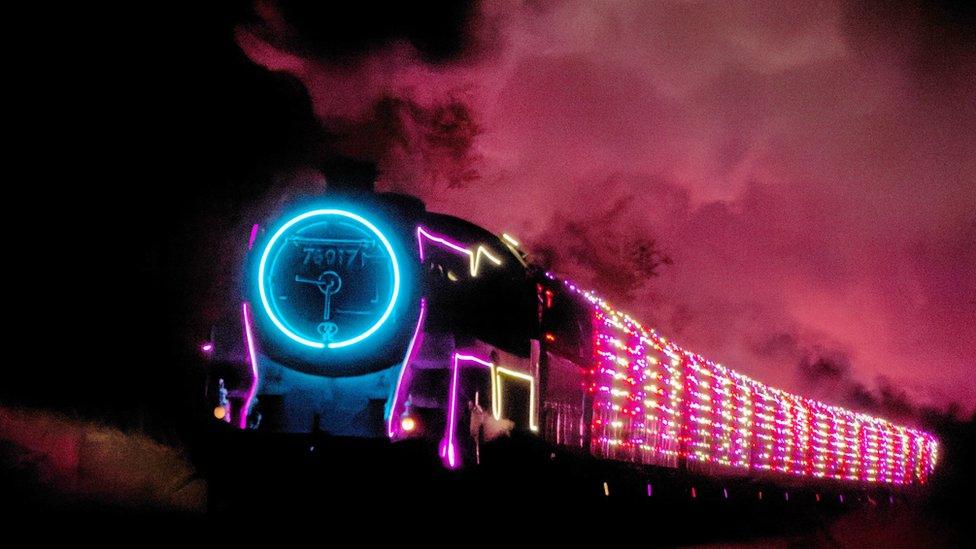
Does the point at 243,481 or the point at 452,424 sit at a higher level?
the point at 452,424

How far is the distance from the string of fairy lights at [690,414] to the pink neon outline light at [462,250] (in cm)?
238

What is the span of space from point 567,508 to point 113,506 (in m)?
4.55

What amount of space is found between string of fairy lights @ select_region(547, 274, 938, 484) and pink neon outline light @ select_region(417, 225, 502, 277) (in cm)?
238

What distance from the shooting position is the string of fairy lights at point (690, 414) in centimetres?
1137

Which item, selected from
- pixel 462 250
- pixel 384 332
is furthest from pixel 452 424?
pixel 462 250

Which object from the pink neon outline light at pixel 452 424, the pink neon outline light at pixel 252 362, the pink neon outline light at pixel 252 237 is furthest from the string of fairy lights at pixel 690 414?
the pink neon outline light at pixel 252 362

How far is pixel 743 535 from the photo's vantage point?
16469 mm

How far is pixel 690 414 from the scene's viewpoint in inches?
580

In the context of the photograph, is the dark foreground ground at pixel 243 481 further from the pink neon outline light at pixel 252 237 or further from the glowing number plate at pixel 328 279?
the pink neon outline light at pixel 252 237

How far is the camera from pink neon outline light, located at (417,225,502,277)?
782 cm

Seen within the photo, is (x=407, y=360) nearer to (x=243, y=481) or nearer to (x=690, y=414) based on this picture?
(x=243, y=481)

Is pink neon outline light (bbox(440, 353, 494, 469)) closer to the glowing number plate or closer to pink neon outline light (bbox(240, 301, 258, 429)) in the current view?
the glowing number plate

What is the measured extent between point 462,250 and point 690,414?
7578 mm

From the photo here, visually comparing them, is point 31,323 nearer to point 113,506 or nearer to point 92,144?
point 92,144
